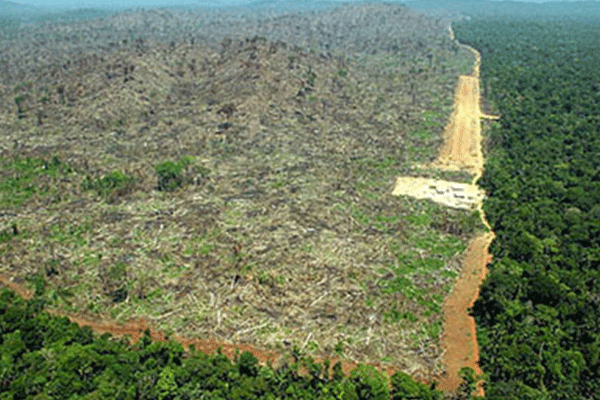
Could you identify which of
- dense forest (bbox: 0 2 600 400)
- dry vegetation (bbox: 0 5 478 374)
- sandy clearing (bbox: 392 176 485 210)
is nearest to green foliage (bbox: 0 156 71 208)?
dry vegetation (bbox: 0 5 478 374)

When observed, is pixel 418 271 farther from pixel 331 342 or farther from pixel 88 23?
pixel 88 23

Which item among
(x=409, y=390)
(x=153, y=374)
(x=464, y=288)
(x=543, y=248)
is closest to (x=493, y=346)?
(x=464, y=288)

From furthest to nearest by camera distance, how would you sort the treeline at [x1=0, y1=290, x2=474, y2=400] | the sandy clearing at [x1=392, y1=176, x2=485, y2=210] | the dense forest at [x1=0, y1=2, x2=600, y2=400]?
1. the sandy clearing at [x1=392, y1=176, x2=485, y2=210]
2. the dense forest at [x1=0, y1=2, x2=600, y2=400]
3. the treeline at [x1=0, y1=290, x2=474, y2=400]

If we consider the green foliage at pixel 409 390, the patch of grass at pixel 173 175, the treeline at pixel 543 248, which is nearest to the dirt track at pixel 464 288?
the treeline at pixel 543 248

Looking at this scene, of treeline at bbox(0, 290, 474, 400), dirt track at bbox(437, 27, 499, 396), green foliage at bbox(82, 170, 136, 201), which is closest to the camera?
treeline at bbox(0, 290, 474, 400)

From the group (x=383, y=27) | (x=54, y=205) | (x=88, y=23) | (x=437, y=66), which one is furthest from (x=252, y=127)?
(x=88, y=23)

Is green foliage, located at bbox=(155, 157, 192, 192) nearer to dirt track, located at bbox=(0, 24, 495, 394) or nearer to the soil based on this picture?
dirt track, located at bbox=(0, 24, 495, 394)
